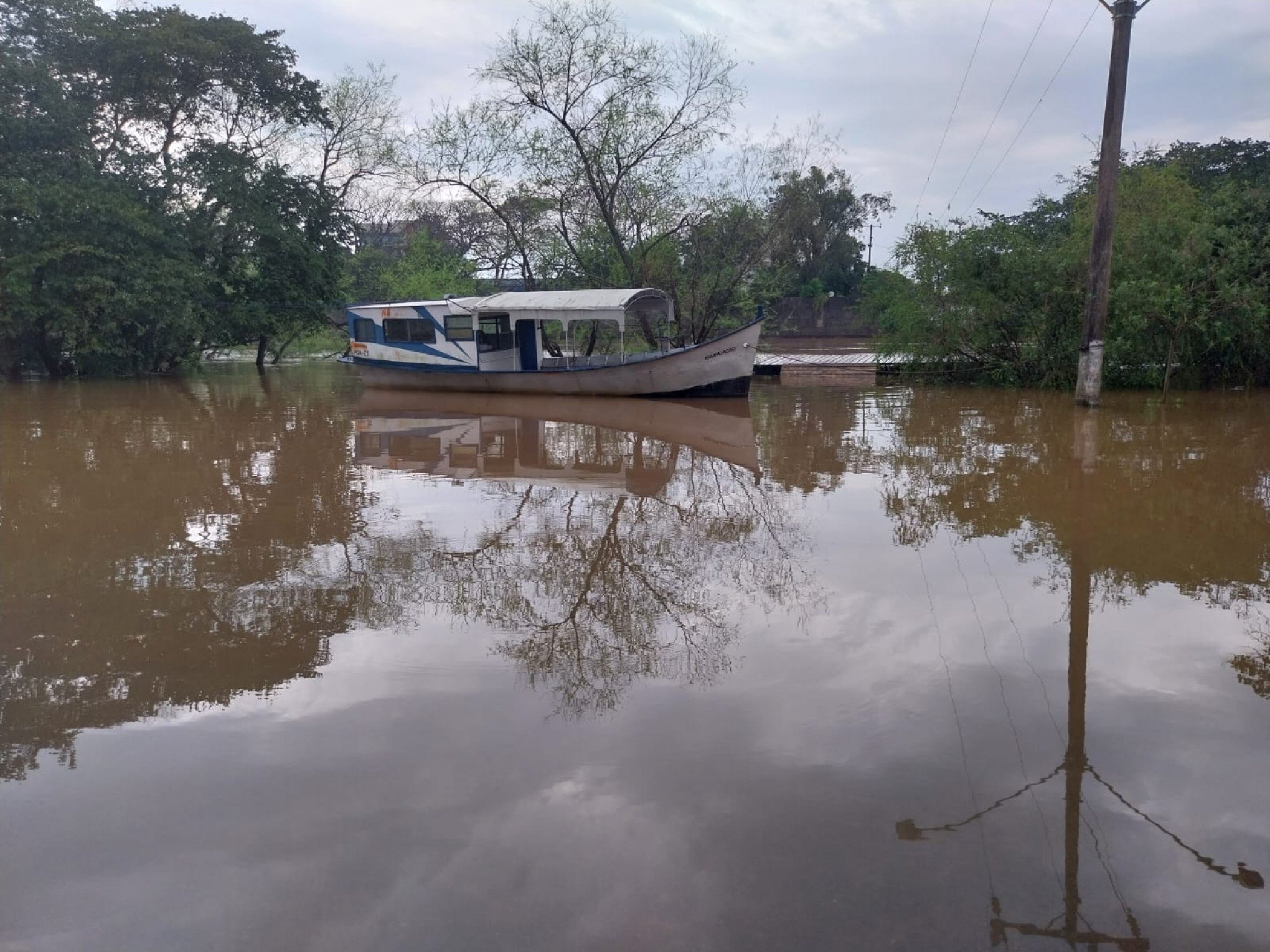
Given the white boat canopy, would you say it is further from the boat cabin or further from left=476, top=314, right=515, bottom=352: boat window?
left=476, top=314, right=515, bottom=352: boat window

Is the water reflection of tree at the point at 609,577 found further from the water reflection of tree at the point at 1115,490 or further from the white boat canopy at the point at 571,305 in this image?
the white boat canopy at the point at 571,305

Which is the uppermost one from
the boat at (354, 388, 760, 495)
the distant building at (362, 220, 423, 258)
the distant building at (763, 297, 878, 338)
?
the distant building at (362, 220, 423, 258)

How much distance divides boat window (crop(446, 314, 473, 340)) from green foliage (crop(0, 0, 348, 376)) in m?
8.46

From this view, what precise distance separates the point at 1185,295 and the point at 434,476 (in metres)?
12.6

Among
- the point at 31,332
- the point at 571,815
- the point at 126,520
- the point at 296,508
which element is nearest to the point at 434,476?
the point at 296,508

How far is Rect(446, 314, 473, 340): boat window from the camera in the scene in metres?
20.3

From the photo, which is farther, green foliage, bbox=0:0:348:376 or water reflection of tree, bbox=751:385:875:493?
green foliage, bbox=0:0:348:376

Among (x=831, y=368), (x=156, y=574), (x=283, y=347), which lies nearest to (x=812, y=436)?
(x=156, y=574)

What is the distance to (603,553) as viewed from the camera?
6.62 meters

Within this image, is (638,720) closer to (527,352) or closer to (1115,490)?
(1115,490)

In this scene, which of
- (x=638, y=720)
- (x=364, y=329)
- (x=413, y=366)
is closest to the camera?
(x=638, y=720)

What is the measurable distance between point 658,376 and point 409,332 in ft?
20.4

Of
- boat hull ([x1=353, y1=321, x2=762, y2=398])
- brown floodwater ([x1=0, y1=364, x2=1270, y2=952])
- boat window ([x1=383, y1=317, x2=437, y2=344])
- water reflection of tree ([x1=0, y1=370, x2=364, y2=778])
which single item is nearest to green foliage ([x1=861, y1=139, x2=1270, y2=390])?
boat hull ([x1=353, y1=321, x2=762, y2=398])

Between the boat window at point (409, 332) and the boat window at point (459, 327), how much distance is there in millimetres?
362
